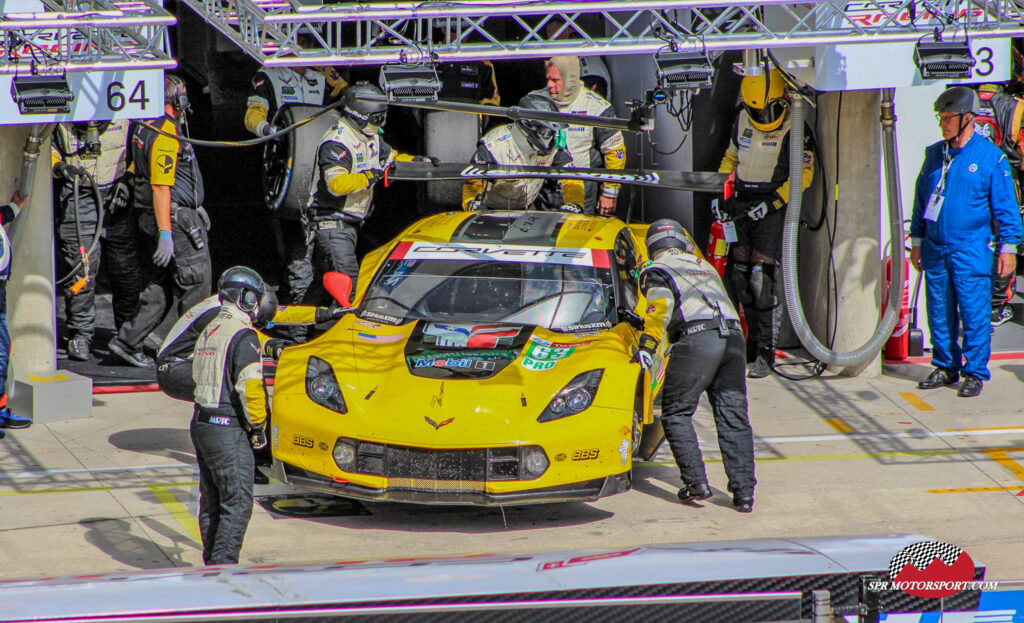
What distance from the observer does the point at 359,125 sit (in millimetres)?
10578

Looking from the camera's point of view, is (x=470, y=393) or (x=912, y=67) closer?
(x=470, y=393)

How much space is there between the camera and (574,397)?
7512mm

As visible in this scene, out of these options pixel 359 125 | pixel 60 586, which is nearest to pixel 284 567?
pixel 60 586

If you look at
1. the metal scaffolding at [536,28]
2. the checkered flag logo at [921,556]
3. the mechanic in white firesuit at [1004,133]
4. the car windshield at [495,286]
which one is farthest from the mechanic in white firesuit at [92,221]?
the checkered flag logo at [921,556]

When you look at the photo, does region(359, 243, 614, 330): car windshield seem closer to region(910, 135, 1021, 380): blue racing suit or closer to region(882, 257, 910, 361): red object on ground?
region(910, 135, 1021, 380): blue racing suit

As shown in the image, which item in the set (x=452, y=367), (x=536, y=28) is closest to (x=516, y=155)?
(x=536, y=28)

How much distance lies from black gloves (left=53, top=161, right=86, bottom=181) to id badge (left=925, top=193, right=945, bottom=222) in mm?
6562

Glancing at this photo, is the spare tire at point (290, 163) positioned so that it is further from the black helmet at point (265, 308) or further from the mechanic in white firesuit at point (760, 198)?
the black helmet at point (265, 308)

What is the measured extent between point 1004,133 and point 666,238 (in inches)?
202

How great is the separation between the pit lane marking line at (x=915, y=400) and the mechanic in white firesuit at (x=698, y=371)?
253 cm

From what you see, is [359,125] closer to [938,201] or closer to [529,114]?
[529,114]

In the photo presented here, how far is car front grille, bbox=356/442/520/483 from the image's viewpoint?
284 inches

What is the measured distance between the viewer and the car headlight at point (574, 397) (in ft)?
24.3

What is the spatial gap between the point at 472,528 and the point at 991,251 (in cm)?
493
